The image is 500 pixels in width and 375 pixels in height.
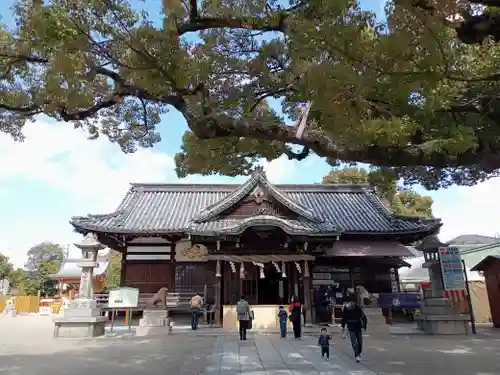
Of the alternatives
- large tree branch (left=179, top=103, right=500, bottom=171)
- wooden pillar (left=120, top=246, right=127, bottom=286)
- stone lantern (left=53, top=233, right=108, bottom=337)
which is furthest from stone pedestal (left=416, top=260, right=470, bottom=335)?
wooden pillar (left=120, top=246, right=127, bottom=286)

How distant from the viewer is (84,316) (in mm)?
14312

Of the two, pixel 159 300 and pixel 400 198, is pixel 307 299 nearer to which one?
pixel 159 300

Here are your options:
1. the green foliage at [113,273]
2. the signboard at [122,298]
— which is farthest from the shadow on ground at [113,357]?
A: the green foliage at [113,273]

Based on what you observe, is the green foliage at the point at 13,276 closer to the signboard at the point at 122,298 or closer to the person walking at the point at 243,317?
the signboard at the point at 122,298

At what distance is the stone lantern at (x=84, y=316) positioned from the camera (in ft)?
46.5

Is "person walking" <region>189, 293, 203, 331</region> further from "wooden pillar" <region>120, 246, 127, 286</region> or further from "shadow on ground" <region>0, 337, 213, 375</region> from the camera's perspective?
"wooden pillar" <region>120, 246, 127, 286</region>

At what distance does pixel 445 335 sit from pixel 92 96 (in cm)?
1378

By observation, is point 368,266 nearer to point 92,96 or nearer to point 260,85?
point 260,85

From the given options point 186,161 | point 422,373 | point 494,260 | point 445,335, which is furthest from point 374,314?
point 186,161

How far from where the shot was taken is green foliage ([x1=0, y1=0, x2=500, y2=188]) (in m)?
5.49

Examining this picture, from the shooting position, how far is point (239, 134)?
692cm

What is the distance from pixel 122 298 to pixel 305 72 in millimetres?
11728

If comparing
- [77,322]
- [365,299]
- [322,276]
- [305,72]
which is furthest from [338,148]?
[322,276]

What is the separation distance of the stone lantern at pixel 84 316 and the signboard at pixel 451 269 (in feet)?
42.3
